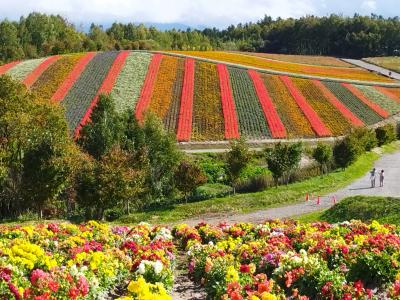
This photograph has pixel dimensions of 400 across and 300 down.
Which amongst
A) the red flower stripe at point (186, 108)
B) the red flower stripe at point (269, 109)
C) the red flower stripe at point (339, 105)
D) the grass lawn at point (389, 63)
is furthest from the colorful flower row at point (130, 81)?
the grass lawn at point (389, 63)

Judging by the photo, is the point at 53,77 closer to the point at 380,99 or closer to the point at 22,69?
the point at 22,69

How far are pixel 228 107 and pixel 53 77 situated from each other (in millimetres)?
22325

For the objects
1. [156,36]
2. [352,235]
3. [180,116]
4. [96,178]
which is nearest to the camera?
[352,235]

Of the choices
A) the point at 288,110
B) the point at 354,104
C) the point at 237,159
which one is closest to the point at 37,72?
the point at 288,110

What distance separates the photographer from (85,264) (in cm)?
1368

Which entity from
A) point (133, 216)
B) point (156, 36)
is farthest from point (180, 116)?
point (156, 36)

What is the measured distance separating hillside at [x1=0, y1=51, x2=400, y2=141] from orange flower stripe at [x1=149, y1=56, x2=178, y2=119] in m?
0.11

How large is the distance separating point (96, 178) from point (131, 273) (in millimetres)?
15309

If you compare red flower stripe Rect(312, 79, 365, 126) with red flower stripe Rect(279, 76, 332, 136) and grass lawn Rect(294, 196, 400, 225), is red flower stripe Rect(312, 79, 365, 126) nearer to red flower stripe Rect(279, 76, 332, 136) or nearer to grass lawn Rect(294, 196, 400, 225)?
red flower stripe Rect(279, 76, 332, 136)

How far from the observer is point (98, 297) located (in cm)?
1247

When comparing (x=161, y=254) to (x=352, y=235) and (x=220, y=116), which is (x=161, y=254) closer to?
(x=352, y=235)

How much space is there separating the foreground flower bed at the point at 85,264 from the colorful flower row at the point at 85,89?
31839 mm

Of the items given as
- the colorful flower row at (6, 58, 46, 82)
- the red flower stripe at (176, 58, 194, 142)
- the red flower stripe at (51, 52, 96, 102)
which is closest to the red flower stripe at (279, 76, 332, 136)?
the red flower stripe at (176, 58, 194, 142)

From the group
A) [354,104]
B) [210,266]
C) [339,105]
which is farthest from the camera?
[354,104]
